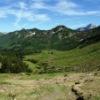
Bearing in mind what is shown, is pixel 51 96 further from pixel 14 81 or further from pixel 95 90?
pixel 14 81

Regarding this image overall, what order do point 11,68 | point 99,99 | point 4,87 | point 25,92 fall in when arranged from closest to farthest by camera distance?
point 99,99 → point 25,92 → point 4,87 → point 11,68

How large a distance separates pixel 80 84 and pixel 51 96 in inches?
209

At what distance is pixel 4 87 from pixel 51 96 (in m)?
8.93

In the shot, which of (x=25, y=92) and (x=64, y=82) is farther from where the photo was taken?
(x=64, y=82)

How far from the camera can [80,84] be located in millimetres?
41875

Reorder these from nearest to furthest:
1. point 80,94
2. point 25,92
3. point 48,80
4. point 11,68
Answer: point 80,94 → point 25,92 → point 48,80 → point 11,68

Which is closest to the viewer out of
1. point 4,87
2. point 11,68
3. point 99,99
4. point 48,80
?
point 99,99

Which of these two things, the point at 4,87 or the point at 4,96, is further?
the point at 4,87

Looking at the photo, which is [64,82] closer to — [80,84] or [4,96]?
[80,84]

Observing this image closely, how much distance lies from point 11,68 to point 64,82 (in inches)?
5928

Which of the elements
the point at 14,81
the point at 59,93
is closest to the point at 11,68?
the point at 14,81

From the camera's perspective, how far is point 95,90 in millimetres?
37375

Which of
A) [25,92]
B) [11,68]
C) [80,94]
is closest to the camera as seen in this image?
[80,94]

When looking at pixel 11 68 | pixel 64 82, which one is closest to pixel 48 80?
pixel 64 82
